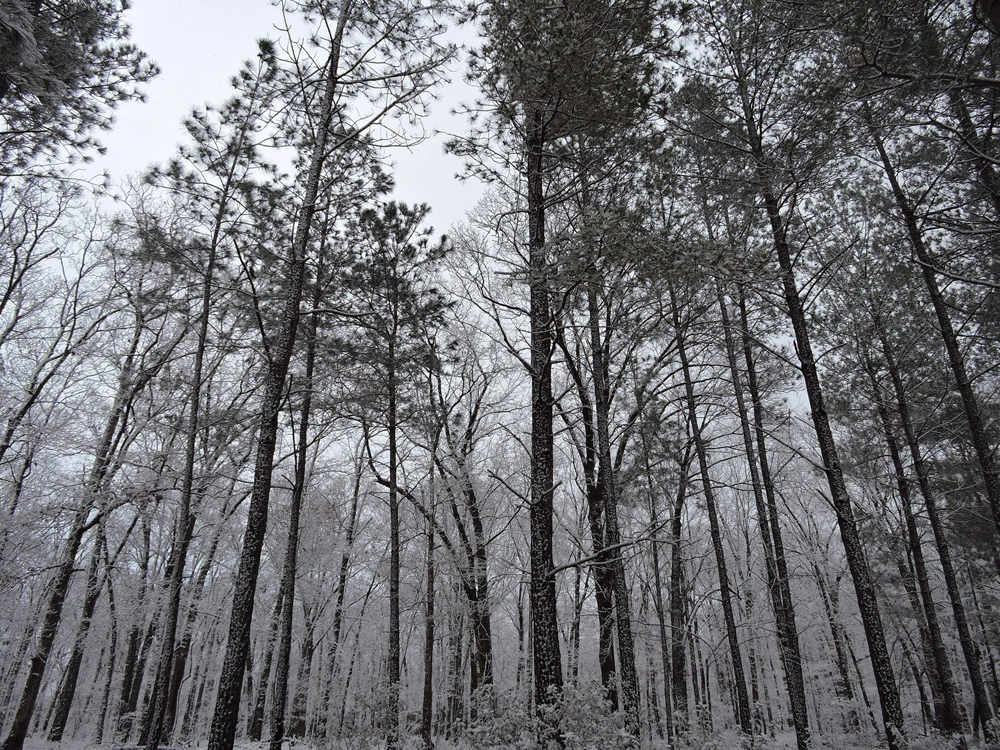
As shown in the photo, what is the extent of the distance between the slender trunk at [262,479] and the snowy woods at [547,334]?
0.05 meters

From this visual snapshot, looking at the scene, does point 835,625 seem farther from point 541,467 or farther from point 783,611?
point 541,467

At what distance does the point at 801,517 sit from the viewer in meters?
21.7

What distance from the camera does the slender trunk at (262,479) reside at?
565 centimetres

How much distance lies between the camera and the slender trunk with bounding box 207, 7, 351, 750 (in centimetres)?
565

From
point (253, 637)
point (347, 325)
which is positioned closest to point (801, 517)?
point (347, 325)

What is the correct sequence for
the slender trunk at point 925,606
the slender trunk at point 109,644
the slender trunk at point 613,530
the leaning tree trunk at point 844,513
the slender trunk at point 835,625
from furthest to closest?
1. the slender trunk at point 835,625
2. the slender trunk at point 109,644
3. the slender trunk at point 925,606
4. the slender trunk at point 613,530
5. the leaning tree trunk at point 844,513

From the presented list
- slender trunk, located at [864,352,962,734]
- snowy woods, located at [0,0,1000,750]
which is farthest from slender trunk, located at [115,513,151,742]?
slender trunk, located at [864,352,962,734]

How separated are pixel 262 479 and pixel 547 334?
451cm

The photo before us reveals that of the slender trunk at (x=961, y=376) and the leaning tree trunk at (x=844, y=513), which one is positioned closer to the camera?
the leaning tree trunk at (x=844, y=513)

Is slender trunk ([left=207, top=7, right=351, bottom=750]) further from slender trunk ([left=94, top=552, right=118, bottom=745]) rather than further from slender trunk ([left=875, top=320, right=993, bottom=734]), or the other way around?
slender trunk ([left=94, top=552, right=118, bottom=745])

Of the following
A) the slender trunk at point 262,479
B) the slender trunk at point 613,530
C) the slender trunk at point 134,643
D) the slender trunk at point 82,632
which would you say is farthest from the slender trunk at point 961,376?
the slender trunk at point 82,632

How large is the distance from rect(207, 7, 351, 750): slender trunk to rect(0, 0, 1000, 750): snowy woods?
2.0 inches

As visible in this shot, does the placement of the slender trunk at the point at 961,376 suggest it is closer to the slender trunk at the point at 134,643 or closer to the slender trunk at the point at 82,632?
the slender trunk at the point at 134,643

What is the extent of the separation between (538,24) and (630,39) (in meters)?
1.45
